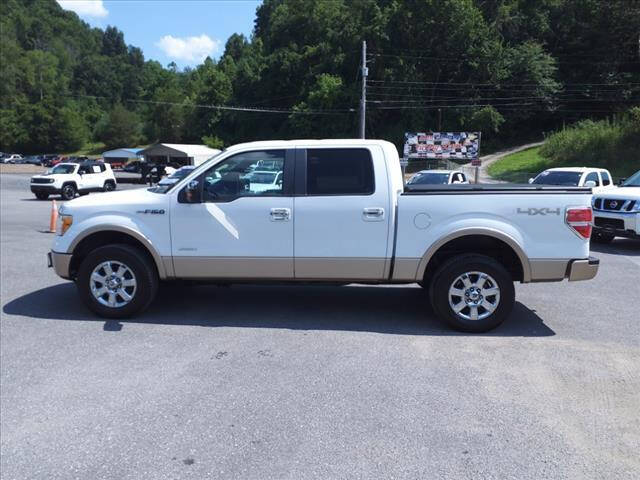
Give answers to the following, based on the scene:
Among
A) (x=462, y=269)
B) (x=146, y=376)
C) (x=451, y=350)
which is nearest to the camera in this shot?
(x=146, y=376)

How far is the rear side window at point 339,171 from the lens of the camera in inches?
230

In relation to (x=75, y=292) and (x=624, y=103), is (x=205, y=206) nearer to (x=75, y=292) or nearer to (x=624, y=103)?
(x=75, y=292)

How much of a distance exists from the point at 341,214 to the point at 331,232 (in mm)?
220

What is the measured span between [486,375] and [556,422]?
0.86 m

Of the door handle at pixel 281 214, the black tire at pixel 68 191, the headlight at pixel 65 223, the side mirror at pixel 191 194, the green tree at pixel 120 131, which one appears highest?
the green tree at pixel 120 131

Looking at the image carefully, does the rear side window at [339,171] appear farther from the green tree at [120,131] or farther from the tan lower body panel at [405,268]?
the green tree at [120,131]

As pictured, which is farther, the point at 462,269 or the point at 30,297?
the point at 30,297

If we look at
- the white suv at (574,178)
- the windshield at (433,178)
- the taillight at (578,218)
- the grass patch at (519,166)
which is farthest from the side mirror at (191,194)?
the grass patch at (519,166)

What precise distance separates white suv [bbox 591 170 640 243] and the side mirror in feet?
31.3

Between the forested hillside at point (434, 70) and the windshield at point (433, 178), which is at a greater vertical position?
the forested hillside at point (434, 70)

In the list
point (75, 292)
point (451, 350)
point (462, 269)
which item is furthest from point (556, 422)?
point (75, 292)

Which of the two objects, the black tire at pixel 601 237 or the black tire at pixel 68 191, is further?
the black tire at pixel 68 191

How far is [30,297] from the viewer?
7207 millimetres

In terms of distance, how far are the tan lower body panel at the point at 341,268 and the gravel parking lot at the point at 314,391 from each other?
56 centimetres
